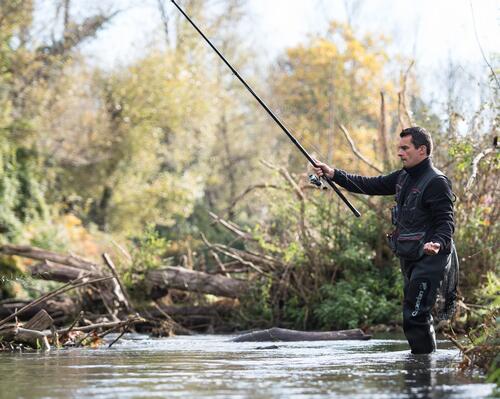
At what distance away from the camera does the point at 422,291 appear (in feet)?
31.7

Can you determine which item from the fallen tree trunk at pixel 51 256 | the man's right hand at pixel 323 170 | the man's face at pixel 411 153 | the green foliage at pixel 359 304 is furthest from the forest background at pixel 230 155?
the man's right hand at pixel 323 170

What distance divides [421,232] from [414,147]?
79cm

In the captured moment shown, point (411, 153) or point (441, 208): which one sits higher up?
point (411, 153)

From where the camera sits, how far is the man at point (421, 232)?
376 inches

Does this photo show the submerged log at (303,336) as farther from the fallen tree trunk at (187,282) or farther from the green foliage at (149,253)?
the green foliage at (149,253)

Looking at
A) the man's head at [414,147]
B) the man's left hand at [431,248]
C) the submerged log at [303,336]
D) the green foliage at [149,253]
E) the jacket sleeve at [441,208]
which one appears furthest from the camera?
the green foliage at [149,253]

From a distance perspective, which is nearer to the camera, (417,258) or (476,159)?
(417,258)

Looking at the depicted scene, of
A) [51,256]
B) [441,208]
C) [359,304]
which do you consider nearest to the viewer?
[441,208]

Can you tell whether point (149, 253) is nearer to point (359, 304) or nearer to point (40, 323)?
point (359, 304)

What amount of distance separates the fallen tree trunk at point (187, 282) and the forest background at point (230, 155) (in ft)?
0.90

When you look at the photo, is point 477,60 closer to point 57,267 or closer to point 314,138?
point 57,267

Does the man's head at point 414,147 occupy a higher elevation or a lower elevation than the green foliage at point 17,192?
lower

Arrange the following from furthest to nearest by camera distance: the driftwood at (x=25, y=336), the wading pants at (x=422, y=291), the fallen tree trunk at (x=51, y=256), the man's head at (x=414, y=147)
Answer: the fallen tree trunk at (x=51, y=256) → the driftwood at (x=25, y=336) → the man's head at (x=414, y=147) → the wading pants at (x=422, y=291)

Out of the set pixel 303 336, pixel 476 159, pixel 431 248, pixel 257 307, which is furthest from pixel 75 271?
pixel 431 248
